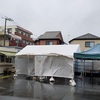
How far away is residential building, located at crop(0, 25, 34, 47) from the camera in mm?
33469

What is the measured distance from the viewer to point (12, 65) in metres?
21.6

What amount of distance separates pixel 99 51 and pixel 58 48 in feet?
12.4

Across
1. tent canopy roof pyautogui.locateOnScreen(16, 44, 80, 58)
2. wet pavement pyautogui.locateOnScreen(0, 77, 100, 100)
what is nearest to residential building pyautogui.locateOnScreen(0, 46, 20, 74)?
tent canopy roof pyautogui.locateOnScreen(16, 44, 80, 58)

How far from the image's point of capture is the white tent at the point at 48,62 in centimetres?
1433

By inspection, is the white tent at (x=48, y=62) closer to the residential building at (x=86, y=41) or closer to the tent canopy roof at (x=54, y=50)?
the tent canopy roof at (x=54, y=50)

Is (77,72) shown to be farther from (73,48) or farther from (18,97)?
(18,97)

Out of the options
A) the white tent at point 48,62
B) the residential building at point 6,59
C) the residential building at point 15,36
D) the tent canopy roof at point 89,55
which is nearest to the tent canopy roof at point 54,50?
the white tent at point 48,62

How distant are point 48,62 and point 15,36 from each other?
2289 cm

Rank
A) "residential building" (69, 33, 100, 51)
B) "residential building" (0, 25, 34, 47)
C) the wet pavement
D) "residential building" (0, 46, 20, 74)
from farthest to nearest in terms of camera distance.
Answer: "residential building" (0, 25, 34, 47)
"residential building" (69, 33, 100, 51)
"residential building" (0, 46, 20, 74)
the wet pavement

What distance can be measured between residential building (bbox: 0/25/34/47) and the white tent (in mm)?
15919

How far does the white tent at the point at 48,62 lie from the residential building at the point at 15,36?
1592cm

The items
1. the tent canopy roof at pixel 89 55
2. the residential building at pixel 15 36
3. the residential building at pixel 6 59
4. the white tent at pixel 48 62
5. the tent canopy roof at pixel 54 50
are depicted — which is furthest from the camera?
the residential building at pixel 15 36

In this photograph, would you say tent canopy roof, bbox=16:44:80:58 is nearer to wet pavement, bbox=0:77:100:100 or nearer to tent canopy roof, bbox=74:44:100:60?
tent canopy roof, bbox=74:44:100:60

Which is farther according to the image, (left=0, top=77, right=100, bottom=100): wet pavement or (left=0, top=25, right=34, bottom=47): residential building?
(left=0, top=25, right=34, bottom=47): residential building
